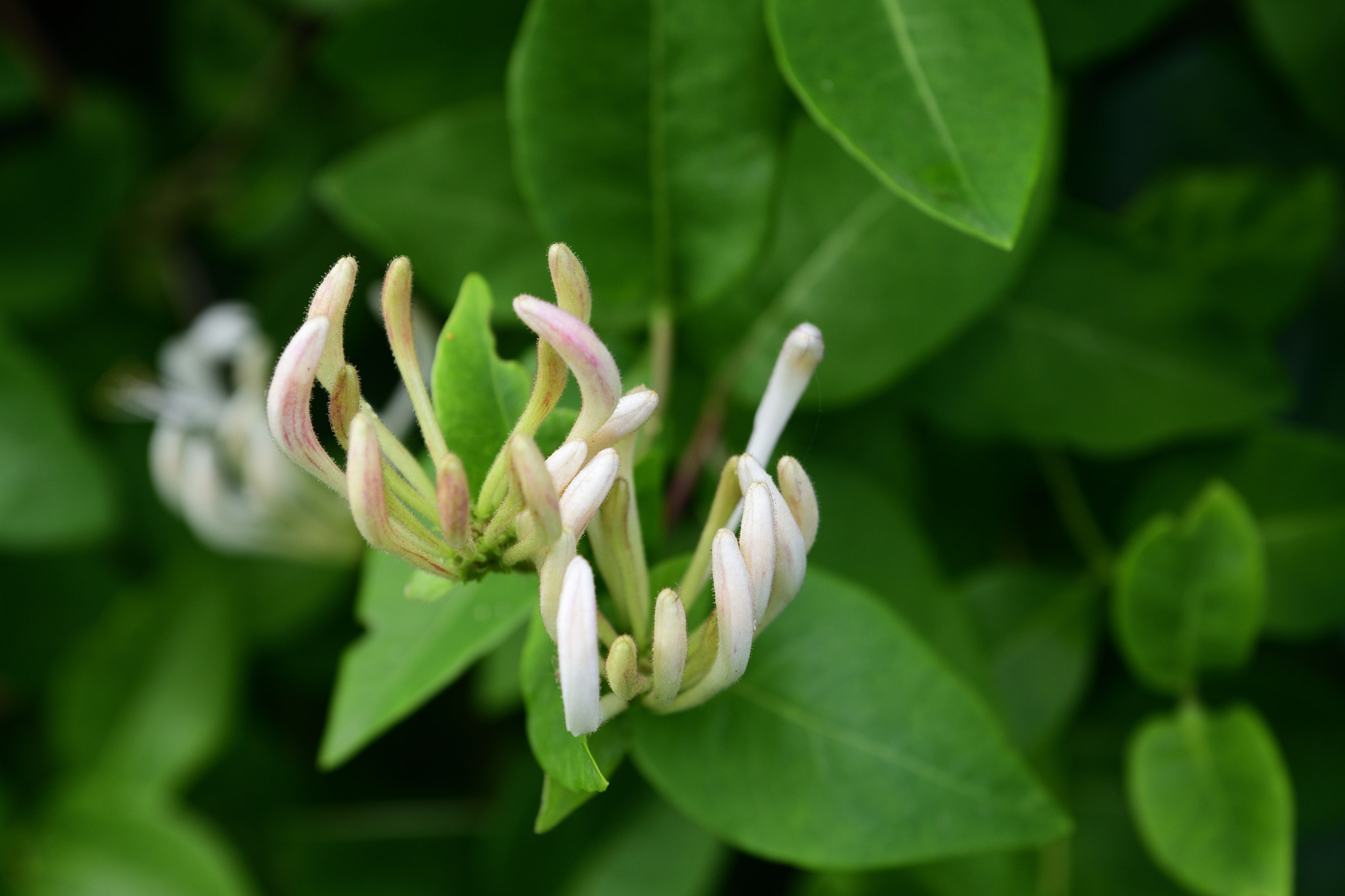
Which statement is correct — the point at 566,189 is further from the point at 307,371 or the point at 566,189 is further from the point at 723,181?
the point at 307,371

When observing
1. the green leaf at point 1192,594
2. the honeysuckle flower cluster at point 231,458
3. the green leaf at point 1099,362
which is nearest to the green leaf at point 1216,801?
the green leaf at point 1192,594

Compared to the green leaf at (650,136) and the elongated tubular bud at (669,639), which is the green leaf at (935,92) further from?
the elongated tubular bud at (669,639)

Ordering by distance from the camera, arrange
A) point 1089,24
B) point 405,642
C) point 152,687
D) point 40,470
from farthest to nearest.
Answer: point 152,687, point 40,470, point 1089,24, point 405,642

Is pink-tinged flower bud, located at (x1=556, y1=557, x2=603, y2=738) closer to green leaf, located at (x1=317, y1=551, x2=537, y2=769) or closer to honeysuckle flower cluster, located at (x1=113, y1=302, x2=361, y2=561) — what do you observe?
green leaf, located at (x1=317, y1=551, x2=537, y2=769)

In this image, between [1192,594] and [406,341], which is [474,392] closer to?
[406,341]

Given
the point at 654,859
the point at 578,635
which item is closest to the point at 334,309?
the point at 578,635

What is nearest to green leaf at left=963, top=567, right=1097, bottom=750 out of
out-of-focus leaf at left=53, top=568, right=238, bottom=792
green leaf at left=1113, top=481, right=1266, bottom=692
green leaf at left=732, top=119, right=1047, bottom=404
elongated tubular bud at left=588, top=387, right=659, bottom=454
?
green leaf at left=1113, top=481, right=1266, bottom=692

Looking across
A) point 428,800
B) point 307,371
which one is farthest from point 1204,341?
point 428,800
